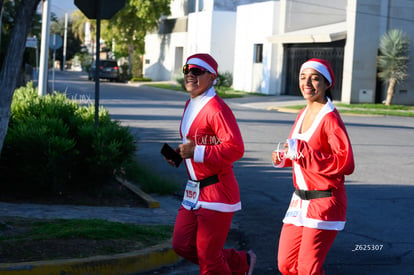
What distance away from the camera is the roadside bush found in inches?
355

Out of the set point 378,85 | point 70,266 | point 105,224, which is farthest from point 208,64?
point 378,85

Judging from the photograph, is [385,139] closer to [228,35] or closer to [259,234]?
[259,234]

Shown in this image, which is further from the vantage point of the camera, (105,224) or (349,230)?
(349,230)

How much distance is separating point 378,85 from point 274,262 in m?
30.9

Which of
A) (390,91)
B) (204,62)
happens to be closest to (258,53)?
(390,91)

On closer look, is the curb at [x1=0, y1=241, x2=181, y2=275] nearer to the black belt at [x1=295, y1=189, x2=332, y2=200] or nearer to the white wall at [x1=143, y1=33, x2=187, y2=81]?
the black belt at [x1=295, y1=189, x2=332, y2=200]

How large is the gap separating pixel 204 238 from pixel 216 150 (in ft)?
1.96

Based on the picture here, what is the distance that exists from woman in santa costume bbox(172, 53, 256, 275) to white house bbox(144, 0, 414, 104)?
101 feet

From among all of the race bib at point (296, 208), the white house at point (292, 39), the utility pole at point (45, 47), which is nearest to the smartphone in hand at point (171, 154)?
the race bib at point (296, 208)

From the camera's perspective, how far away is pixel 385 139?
60.0 feet

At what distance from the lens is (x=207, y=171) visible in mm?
4824

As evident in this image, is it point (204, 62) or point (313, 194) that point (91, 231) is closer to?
point (204, 62)

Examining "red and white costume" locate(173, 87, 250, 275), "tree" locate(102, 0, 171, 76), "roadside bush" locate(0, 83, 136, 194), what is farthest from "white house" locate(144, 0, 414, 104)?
"red and white costume" locate(173, 87, 250, 275)

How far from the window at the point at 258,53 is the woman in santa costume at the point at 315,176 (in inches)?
1584
